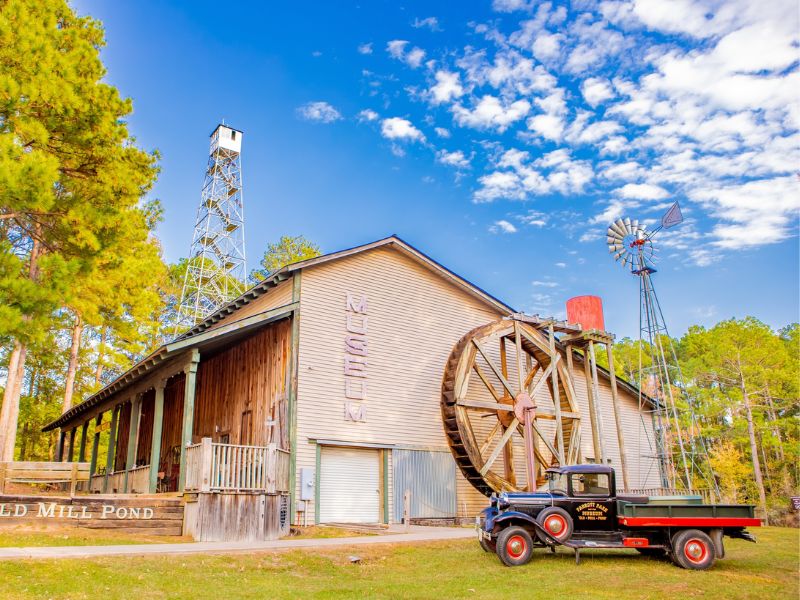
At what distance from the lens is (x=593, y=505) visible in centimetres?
1081

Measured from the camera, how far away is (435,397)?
19.9 m

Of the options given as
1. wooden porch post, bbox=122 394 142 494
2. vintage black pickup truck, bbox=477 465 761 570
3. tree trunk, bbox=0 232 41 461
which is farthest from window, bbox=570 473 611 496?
tree trunk, bbox=0 232 41 461

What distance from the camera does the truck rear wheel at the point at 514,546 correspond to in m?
10.3

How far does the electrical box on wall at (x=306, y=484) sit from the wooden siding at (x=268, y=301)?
4.46 meters

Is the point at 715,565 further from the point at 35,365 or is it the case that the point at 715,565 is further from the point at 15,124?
the point at 35,365

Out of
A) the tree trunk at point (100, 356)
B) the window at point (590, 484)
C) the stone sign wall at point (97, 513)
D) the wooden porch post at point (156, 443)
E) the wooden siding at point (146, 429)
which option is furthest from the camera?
the tree trunk at point (100, 356)

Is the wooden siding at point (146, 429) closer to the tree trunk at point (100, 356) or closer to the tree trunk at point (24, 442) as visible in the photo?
the tree trunk at point (100, 356)

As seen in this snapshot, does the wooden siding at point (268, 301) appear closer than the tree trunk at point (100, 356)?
Yes

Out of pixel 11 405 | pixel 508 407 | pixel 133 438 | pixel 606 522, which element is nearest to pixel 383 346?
pixel 508 407

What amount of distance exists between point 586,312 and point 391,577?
15458 mm

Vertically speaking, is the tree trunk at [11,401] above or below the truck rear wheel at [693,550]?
above

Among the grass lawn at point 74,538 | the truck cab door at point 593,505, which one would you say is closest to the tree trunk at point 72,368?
the grass lawn at point 74,538

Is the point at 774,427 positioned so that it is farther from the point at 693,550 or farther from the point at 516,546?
the point at 516,546

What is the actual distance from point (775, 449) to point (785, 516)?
22.9 meters
